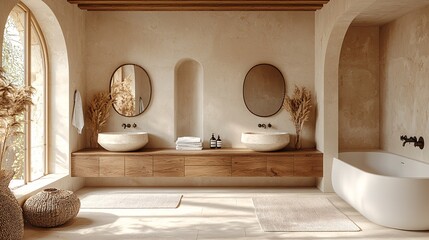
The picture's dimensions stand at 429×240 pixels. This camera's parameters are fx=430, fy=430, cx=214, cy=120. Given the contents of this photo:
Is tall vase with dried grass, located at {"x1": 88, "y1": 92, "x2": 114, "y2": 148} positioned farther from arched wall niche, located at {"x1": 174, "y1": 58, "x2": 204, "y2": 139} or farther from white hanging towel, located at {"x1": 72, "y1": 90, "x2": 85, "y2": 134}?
arched wall niche, located at {"x1": 174, "y1": 58, "x2": 204, "y2": 139}

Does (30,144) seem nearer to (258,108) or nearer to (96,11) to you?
(96,11)

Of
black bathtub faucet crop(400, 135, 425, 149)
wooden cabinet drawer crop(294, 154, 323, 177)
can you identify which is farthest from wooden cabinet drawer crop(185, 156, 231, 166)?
black bathtub faucet crop(400, 135, 425, 149)

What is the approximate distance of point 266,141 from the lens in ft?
19.5

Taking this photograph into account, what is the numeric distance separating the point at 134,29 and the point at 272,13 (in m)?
2.10

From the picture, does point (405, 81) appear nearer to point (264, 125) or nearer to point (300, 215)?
point (264, 125)

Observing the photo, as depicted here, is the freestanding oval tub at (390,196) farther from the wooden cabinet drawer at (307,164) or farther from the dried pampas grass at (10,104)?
the dried pampas grass at (10,104)

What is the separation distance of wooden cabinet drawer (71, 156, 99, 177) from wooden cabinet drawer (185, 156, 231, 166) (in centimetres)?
127

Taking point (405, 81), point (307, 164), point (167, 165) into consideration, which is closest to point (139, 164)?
point (167, 165)

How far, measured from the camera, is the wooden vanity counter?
19.5 feet

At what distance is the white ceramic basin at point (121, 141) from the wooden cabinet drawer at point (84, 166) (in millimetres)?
248

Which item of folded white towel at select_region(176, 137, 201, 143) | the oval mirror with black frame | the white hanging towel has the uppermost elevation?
the oval mirror with black frame

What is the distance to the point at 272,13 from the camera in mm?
6480

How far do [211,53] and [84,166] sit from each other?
2464mm

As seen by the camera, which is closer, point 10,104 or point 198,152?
point 10,104
